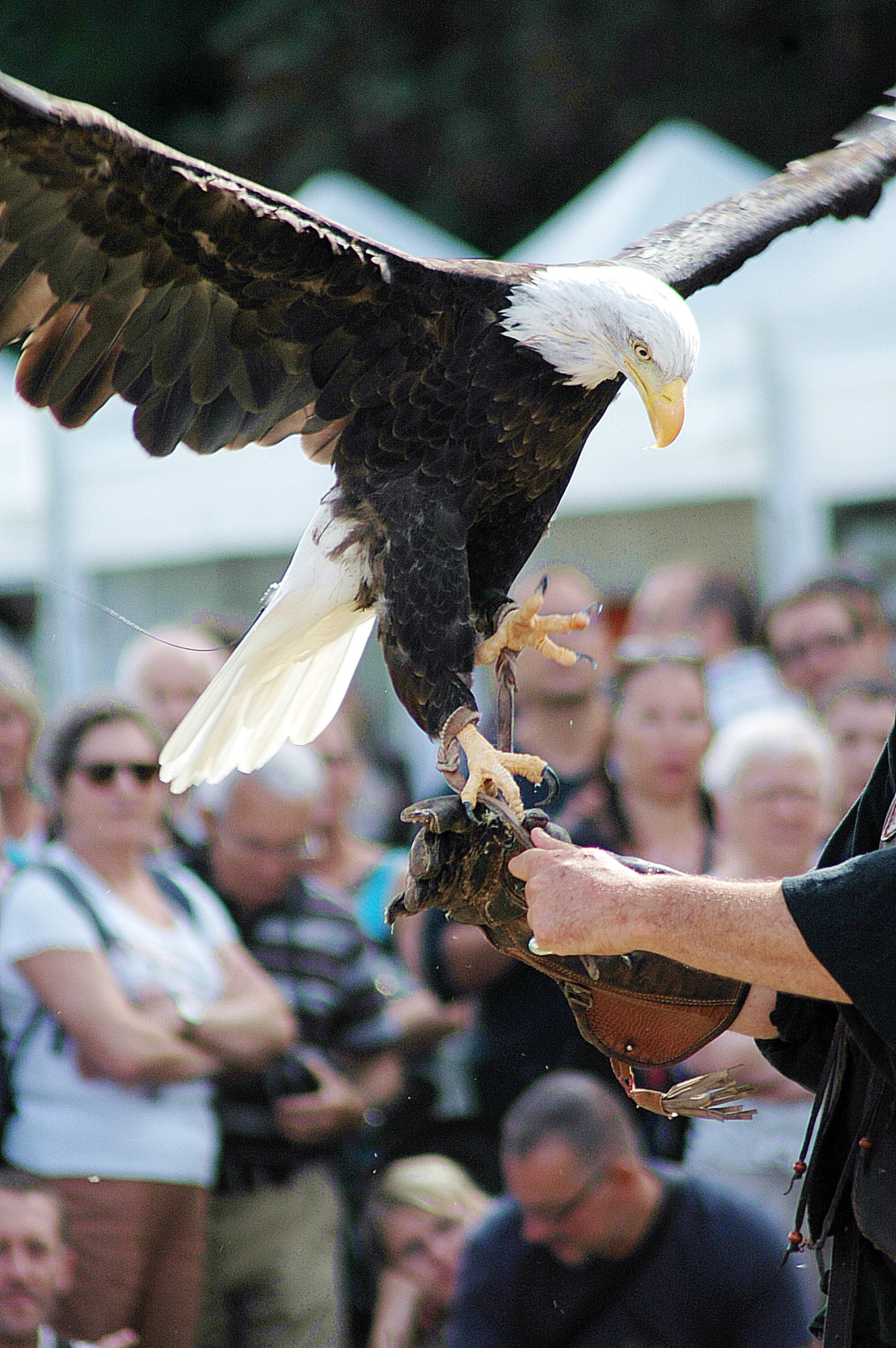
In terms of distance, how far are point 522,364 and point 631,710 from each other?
4.84 ft

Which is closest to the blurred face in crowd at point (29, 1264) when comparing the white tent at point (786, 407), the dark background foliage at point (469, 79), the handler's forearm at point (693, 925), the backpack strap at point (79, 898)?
the backpack strap at point (79, 898)

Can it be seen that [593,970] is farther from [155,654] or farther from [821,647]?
[821,647]

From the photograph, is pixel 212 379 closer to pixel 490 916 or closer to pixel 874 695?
pixel 490 916

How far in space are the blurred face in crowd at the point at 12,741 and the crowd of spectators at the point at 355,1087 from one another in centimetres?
35

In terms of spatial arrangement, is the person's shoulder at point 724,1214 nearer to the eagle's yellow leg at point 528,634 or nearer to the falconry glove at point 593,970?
the falconry glove at point 593,970

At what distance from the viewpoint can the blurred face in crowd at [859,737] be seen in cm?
398

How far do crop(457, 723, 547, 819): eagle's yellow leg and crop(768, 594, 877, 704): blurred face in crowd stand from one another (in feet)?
8.47

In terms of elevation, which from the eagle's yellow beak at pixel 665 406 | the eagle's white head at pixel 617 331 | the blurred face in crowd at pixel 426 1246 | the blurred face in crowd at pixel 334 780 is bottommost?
the blurred face in crowd at pixel 426 1246

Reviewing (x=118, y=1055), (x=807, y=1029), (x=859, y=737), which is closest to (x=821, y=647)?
(x=859, y=737)

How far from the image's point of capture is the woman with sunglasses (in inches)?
120

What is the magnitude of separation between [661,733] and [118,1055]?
1546 millimetres

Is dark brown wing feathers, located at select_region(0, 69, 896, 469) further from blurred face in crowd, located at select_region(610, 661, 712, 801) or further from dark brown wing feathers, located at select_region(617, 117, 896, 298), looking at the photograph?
blurred face in crowd, located at select_region(610, 661, 712, 801)

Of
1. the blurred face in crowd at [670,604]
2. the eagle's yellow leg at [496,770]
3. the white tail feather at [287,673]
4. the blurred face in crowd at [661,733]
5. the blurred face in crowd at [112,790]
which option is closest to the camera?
the eagle's yellow leg at [496,770]

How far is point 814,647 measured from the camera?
470 cm
